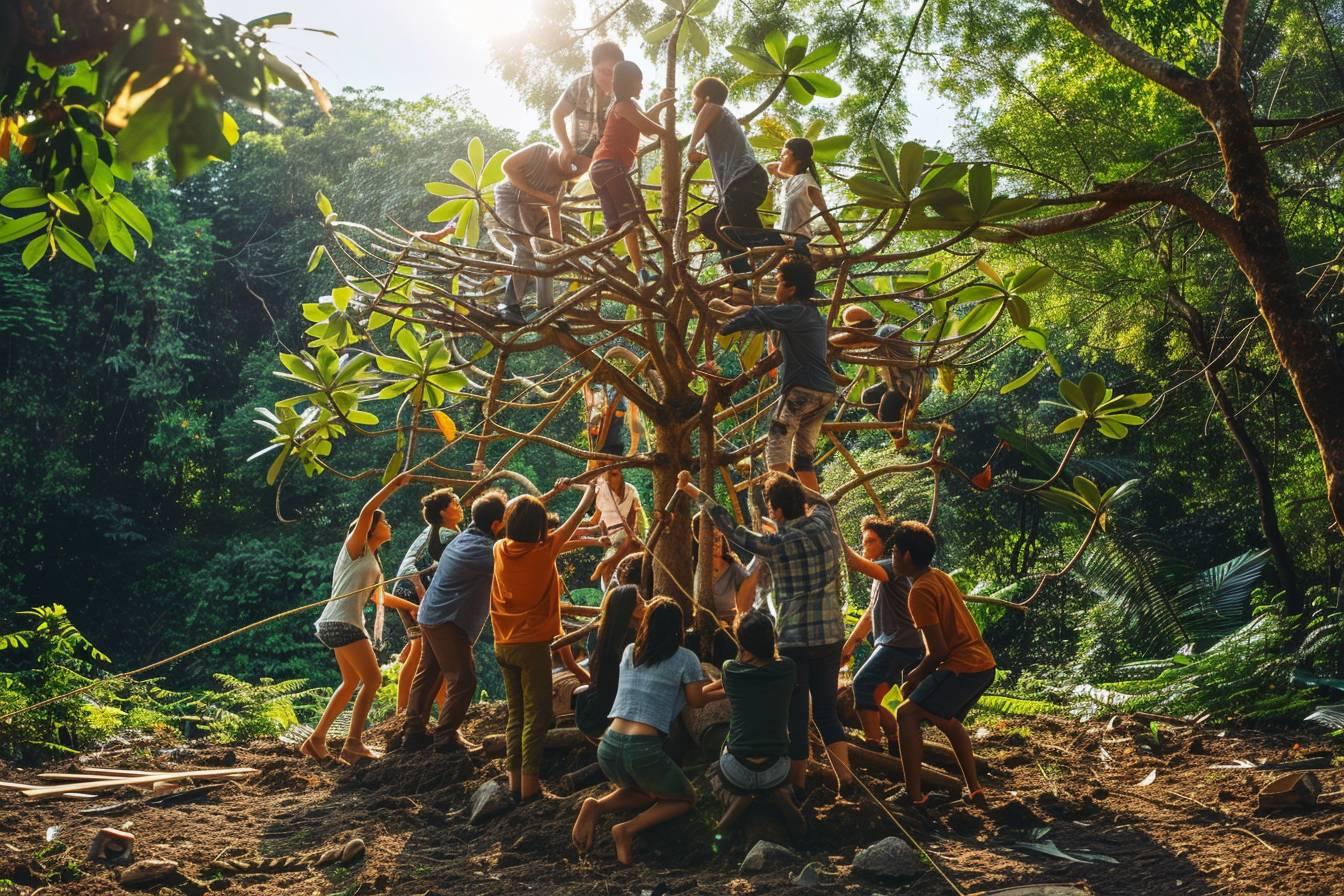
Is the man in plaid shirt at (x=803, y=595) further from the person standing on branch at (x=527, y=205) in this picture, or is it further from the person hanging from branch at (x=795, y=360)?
the person standing on branch at (x=527, y=205)

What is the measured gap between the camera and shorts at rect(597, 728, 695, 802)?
14.4 feet

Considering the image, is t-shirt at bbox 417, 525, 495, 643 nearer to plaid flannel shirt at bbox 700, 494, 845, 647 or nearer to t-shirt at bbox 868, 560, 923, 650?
plaid flannel shirt at bbox 700, 494, 845, 647

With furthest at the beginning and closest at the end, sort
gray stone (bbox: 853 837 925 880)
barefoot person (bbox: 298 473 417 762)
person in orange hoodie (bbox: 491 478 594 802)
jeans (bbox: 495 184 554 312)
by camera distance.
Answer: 1. barefoot person (bbox: 298 473 417 762)
2. jeans (bbox: 495 184 554 312)
3. person in orange hoodie (bbox: 491 478 594 802)
4. gray stone (bbox: 853 837 925 880)

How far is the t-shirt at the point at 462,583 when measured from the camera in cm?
577

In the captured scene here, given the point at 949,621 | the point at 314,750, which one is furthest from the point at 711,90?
the point at 314,750

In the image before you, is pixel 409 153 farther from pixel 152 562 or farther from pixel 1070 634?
pixel 1070 634

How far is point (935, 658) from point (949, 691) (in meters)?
0.15

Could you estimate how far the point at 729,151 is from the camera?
5211 mm

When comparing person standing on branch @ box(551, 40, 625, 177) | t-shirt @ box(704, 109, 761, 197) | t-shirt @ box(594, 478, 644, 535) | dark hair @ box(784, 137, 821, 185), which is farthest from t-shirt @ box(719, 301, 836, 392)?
t-shirt @ box(594, 478, 644, 535)

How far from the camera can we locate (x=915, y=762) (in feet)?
15.6

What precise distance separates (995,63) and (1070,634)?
8.11m

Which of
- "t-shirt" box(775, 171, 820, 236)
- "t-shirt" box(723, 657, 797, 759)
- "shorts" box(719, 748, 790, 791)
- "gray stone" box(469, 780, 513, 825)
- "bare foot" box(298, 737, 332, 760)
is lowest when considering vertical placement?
"gray stone" box(469, 780, 513, 825)

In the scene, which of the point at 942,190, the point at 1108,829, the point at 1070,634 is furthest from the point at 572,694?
the point at 1070,634

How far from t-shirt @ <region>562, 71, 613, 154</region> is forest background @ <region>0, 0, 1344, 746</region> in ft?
1.93
